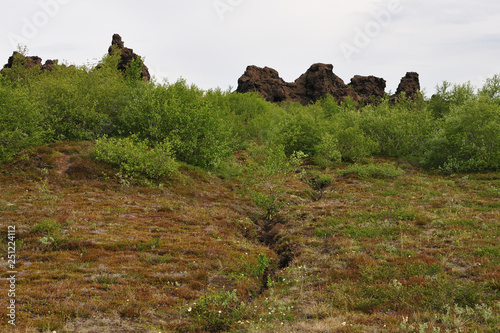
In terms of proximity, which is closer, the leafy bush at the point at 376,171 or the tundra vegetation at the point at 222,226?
the tundra vegetation at the point at 222,226

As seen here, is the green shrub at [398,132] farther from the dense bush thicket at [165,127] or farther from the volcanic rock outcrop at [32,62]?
the volcanic rock outcrop at [32,62]

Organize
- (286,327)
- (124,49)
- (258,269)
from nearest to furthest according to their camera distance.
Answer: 1. (286,327)
2. (258,269)
3. (124,49)

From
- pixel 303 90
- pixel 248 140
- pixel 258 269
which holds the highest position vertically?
Answer: pixel 303 90

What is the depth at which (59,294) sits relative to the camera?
985cm

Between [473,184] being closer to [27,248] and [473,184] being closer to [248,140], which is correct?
[248,140]

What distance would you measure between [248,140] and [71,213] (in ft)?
131

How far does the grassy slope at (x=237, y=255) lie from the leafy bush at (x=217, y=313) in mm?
322

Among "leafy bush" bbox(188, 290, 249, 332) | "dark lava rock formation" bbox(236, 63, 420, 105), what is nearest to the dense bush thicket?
"leafy bush" bbox(188, 290, 249, 332)

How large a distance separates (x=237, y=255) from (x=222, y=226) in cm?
554

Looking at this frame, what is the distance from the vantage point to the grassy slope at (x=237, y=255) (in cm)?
921

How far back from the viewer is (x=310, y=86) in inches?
5610

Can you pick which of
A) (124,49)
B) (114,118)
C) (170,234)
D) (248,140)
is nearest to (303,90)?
(124,49)

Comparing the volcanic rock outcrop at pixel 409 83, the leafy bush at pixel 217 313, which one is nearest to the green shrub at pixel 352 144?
the leafy bush at pixel 217 313

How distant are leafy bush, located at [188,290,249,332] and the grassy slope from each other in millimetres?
322
